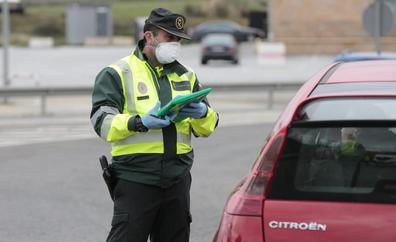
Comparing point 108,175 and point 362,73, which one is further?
point 108,175

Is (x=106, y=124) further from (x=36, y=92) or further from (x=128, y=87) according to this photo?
(x=36, y=92)

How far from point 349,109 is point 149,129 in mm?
1088

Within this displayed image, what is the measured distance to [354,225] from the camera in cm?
312

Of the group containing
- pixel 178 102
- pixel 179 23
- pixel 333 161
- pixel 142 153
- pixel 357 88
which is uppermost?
pixel 179 23

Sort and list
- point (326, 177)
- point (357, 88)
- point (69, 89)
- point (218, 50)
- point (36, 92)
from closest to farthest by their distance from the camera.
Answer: point (326, 177) → point (357, 88) → point (36, 92) → point (69, 89) → point (218, 50)

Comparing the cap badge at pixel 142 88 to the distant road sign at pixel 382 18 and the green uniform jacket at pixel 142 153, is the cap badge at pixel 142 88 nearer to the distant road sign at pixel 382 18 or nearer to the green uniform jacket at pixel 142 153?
the green uniform jacket at pixel 142 153

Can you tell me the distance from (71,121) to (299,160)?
13.9 m

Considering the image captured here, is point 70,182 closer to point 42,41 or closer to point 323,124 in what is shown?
point 323,124

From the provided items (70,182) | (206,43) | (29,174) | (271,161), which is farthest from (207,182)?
(206,43)

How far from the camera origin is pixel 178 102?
3.77 meters

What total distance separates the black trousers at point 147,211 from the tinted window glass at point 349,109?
3.57ft

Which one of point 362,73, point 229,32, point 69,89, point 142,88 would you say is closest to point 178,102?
point 142,88

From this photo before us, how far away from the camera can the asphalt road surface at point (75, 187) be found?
6.89 meters

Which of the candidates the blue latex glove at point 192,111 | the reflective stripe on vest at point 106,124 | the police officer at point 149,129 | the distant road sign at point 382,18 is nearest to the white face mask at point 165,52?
the police officer at point 149,129
